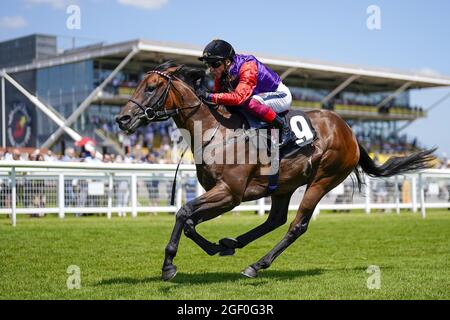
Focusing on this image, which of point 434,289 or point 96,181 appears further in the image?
point 96,181

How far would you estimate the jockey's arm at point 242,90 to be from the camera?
6160 mm

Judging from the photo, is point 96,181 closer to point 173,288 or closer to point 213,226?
point 213,226

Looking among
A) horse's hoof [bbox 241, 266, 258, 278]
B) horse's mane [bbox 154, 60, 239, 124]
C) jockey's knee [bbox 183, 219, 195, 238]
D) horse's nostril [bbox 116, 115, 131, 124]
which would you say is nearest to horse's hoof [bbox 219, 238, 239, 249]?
horse's hoof [bbox 241, 266, 258, 278]

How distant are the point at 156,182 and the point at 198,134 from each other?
7.92 metres

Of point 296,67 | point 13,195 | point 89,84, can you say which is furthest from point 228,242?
point 296,67

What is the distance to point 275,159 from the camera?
6418 mm

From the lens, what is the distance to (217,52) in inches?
246

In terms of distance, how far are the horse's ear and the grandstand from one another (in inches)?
950

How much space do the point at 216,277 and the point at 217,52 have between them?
207 cm

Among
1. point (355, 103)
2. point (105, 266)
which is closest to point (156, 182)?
point (105, 266)

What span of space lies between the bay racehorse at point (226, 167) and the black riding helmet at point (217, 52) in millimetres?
253

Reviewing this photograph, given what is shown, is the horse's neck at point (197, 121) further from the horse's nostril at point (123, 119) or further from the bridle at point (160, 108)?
the horse's nostril at point (123, 119)

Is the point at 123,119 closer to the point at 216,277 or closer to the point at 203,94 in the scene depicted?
the point at 203,94

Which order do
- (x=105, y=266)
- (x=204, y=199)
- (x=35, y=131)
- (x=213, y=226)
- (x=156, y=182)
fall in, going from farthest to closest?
(x=35, y=131) < (x=156, y=182) < (x=213, y=226) < (x=105, y=266) < (x=204, y=199)
